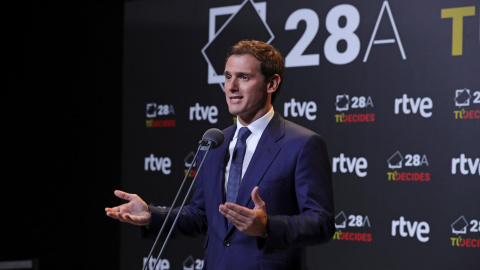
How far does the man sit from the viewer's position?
7.57ft

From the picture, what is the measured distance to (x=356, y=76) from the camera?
4.39m

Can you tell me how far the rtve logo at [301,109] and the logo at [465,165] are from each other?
1.02 metres

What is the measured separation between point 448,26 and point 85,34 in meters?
2.98

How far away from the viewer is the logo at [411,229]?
4.09 metres

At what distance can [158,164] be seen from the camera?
521 cm

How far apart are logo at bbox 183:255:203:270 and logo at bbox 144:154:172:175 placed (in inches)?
27.8

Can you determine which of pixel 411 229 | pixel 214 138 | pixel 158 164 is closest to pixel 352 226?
pixel 411 229

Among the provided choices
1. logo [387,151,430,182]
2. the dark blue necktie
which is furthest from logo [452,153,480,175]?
the dark blue necktie

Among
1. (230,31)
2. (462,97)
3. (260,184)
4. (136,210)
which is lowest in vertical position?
(136,210)

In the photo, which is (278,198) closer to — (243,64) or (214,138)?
(214,138)

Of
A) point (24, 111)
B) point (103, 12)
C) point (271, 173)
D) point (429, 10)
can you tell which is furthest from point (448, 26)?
point (24, 111)

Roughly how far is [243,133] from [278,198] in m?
0.32

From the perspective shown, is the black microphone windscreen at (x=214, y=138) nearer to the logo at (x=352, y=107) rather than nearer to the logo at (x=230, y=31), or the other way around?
the logo at (x=352, y=107)

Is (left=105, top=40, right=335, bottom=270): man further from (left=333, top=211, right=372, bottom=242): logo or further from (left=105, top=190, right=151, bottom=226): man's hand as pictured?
(left=333, top=211, right=372, bottom=242): logo
